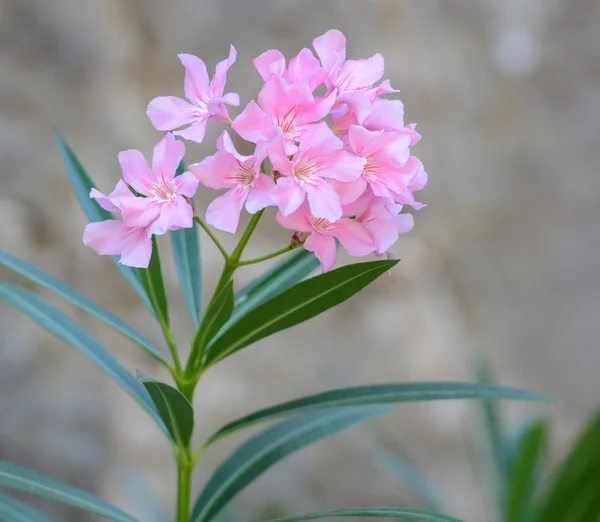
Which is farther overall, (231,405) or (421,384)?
(231,405)

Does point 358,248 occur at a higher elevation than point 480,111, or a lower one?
lower

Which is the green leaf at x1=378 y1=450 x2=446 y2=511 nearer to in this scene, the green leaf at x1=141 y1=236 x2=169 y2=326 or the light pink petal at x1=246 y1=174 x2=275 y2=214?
the green leaf at x1=141 y1=236 x2=169 y2=326

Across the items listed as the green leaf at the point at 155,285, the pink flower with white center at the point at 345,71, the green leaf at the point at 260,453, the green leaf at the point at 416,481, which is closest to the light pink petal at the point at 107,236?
the green leaf at the point at 155,285

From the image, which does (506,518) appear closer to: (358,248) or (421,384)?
(421,384)

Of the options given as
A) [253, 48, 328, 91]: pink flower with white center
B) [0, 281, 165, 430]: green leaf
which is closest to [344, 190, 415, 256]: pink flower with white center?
[253, 48, 328, 91]: pink flower with white center

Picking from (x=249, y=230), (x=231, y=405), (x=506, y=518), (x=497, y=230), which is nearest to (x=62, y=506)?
(x=231, y=405)

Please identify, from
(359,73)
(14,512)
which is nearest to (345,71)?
(359,73)

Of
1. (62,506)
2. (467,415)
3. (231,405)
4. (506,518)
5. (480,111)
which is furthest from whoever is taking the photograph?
(480,111)
